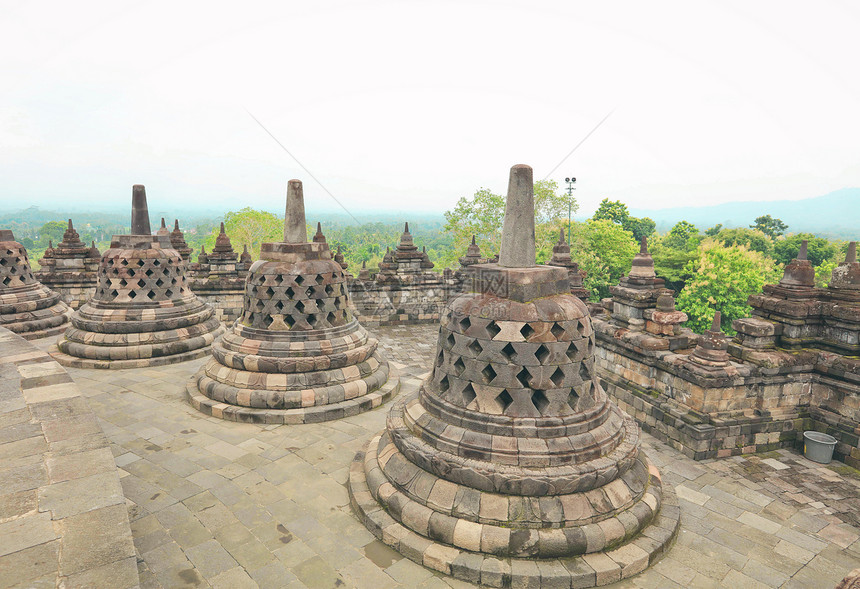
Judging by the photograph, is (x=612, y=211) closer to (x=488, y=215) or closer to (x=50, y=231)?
(x=488, y=215)

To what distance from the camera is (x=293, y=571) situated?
14.8 ft

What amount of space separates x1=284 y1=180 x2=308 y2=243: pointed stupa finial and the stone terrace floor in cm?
352

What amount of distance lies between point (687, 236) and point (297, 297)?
54.9 meters

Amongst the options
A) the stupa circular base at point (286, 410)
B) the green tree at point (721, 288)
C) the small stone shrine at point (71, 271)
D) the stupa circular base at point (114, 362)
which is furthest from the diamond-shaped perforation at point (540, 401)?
the green tree at point (721, 288)

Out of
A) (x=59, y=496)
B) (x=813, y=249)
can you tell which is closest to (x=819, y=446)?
(x=59, y=496)

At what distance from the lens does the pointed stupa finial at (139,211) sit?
11.2m

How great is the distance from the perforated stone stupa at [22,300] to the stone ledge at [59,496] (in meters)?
8.74

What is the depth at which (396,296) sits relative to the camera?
61.5 ft

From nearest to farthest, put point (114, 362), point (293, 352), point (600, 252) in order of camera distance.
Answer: point (293, 352), point (114, 362), point (600, 252)

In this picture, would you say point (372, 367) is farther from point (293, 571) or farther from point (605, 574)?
point (605, 574)

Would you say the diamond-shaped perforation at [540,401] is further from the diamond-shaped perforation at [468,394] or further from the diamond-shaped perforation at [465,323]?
the diamond-shaped perforation at [465,323]

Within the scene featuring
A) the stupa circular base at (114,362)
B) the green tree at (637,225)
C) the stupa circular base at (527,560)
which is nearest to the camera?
the stupa circular base at (527,560)

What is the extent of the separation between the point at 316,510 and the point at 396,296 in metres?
13.5

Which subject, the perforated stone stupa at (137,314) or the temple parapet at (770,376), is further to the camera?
the perforated stone stupa at (137,314)
